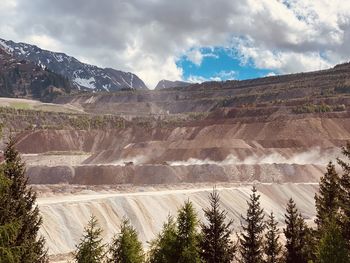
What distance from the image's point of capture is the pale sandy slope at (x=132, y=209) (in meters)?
42.7

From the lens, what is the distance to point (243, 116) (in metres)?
133

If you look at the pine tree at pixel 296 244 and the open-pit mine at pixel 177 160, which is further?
the open-pit mine at pixel 177 160

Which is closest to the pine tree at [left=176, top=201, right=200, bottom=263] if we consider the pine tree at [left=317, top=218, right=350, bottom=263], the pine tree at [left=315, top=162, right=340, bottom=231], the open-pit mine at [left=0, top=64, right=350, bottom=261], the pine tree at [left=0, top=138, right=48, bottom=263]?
the pine tree at [left=317, top=218, right=350, bottom=263]

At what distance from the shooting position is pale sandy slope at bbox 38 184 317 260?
42.7 metres

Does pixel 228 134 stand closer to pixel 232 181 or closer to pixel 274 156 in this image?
pixel 274 156

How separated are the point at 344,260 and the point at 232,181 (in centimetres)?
6744

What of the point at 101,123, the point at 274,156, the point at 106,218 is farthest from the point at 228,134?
the point at 106,218

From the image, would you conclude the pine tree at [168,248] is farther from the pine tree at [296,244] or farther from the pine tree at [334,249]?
the pine tree at [296,244]

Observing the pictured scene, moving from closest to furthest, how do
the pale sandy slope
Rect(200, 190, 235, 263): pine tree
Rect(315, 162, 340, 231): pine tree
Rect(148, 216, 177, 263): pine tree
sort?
Rect(200, 190, 235, 263): pine tree, Rect(148, 216, 177, 263): pine tree, Rect(315, 162, 340, 231): pine tree, the pale sandy slope

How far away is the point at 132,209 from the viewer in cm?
5059

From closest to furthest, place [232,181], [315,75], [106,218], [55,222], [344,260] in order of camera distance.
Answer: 1. [344,260]
2. [55,222]
3. [106,218]
4. [232,181]
5. [315,75]

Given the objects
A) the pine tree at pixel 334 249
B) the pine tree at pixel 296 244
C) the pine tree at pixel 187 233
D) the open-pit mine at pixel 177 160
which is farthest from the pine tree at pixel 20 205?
the open-pit mine at pixel 177 160

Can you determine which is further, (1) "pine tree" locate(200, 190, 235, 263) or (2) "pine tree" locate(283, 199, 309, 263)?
(2) "pine tree" locate(283, 199, 309, 263)

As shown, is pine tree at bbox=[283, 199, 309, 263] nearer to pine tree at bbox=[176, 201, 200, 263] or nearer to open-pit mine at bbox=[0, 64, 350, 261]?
pine tree at bbox=[176, 201, 200, 263]
